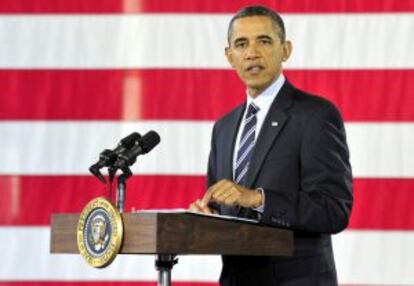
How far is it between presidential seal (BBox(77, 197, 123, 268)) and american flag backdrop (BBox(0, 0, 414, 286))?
1202 mm

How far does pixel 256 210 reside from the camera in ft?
4.93

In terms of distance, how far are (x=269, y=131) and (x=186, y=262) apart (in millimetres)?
930

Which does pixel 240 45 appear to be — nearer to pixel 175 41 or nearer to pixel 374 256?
pixel 175 41

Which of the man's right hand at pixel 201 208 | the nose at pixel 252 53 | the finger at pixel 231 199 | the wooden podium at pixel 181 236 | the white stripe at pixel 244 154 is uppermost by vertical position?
the nose at pixel 252 53

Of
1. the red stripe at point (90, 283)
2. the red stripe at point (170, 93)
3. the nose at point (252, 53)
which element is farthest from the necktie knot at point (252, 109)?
the red stripe at point (90, 283)

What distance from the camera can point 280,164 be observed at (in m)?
1.68

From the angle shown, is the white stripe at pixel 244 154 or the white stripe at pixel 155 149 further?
the white stripe at pixel 155 149

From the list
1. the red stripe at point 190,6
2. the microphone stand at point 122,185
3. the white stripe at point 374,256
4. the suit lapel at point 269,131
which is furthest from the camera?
the red stripe at point 190,6

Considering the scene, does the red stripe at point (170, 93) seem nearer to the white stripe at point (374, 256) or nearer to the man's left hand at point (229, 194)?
the white stripe at point (374, 256)

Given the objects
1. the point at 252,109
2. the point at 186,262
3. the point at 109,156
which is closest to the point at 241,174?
the point at 252,109

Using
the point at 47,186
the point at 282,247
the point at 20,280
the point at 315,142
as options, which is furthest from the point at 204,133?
the point at 282,247

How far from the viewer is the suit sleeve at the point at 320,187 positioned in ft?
4.99

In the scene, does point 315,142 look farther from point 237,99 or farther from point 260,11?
point 237,99

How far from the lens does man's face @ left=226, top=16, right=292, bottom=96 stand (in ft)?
5.74
